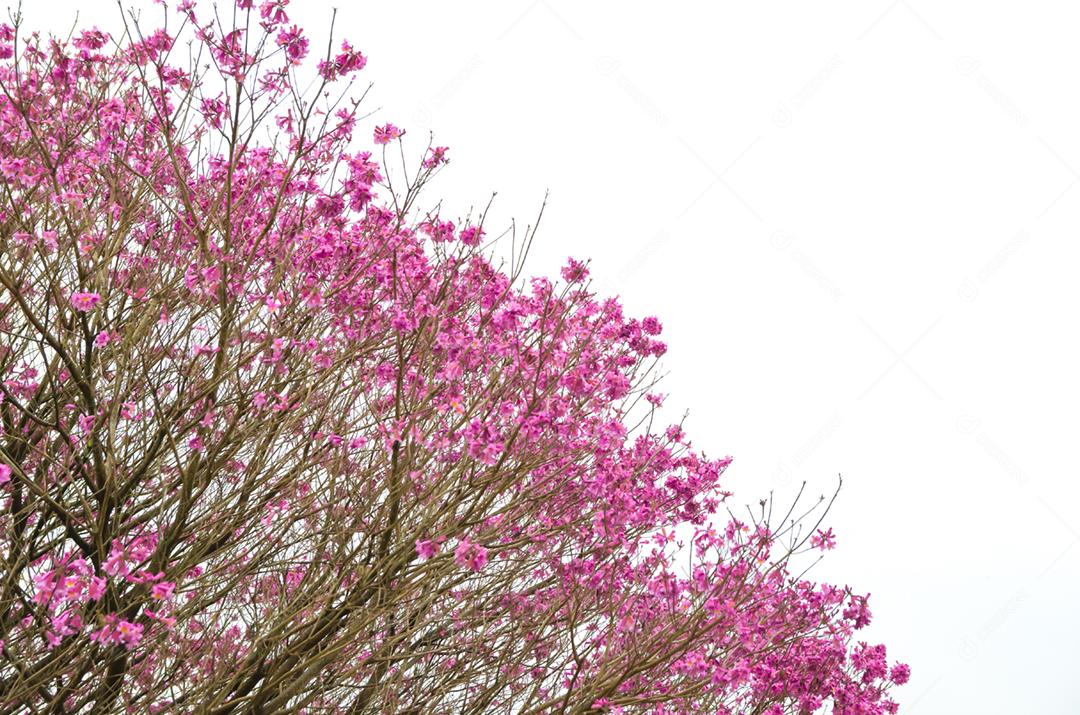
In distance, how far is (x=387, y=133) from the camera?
7441 mm

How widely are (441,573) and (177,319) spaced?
4105 millimetres

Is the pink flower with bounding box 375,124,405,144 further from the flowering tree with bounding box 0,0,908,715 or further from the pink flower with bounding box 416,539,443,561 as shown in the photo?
the pink flower with bounding box 416,539,443,561

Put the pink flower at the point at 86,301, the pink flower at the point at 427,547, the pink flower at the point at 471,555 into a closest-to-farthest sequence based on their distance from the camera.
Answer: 1. the pink flower at the point at 471,555
2. the pink flower at the point at 427,547
3. the pink flower at the point at 86,301

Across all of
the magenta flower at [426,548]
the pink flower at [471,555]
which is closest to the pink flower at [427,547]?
the magenta flower at [426,548]

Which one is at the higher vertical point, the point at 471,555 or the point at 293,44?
the point at 293,44

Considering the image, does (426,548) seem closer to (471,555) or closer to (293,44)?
(471,555)

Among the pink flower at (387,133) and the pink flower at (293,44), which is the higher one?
the pink flower at (293,44)

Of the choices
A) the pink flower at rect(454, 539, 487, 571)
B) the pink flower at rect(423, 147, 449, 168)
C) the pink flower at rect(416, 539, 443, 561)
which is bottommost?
the pink flower at rect(454, 539, 487, 571)

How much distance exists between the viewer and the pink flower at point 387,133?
24.3ft

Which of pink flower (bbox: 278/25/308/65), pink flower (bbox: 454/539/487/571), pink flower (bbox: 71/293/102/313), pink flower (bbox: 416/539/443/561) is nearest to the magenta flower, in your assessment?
pink flower (bbox: 416/539/443/561)

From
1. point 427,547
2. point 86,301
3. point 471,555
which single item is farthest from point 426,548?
point 86,301

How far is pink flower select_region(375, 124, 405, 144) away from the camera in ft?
24.3

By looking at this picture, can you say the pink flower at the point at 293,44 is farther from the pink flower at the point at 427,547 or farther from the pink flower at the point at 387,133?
the pink flower at the point at 427,547

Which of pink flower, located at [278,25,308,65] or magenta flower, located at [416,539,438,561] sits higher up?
pink flower, located at [278,25,308,65]
